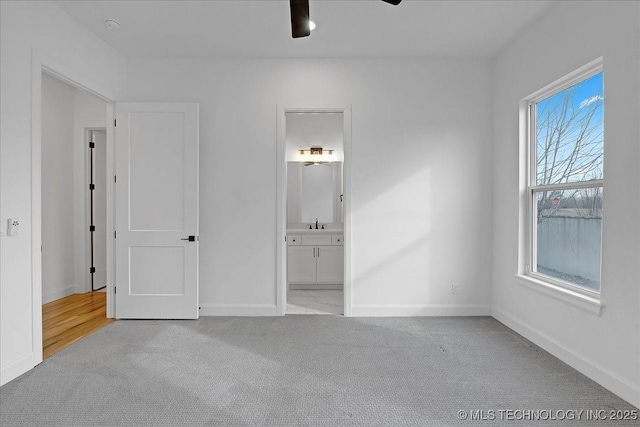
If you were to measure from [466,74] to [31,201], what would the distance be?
13.5ft

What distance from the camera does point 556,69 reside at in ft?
9.61

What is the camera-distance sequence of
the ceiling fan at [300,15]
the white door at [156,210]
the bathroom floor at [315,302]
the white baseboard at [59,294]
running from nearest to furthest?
the ceiling fan at [300,15], the white door at [156,210], the bathroom floor at [315,302], the white baseboard at [59,294]

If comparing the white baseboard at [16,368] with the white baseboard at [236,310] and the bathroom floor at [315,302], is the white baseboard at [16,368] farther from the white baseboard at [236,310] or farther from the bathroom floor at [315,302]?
the bathroom floor at [315,302]

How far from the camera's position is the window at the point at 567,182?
2639 mm

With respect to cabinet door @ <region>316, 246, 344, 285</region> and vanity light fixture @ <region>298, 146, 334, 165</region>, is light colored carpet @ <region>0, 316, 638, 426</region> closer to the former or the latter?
cabinet door @ <region>316, 246, 344, 285</region>

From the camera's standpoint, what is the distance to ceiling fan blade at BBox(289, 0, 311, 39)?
197 cm

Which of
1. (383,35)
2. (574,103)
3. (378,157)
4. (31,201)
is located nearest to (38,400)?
(31,201)

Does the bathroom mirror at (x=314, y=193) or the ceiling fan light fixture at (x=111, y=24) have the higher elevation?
the ceiling fan light fixture at (x=111, y=24)

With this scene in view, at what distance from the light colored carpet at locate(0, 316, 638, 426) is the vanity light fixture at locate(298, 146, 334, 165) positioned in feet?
9.59

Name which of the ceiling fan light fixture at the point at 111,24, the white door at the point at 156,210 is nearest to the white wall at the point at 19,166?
the ceiling fan light fixture at the point at 111,24

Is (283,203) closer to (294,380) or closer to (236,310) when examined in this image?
(236,310)

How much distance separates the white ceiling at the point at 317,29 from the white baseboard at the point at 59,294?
3.05m

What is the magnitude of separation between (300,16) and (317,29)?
1429 millimetres

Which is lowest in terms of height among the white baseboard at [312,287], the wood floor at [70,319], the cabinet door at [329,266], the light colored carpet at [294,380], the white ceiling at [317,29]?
the light colored carpet at [294,380]
